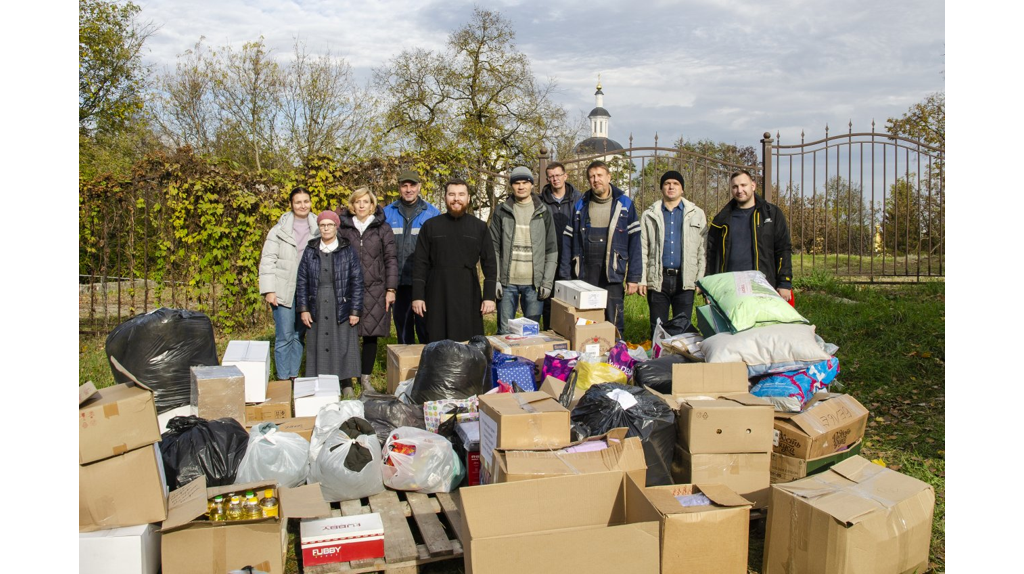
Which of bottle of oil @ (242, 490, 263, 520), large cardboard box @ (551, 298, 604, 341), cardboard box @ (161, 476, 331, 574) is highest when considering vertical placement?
large cardboard box @ (551, 298, 604, 341)

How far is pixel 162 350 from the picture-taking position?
13.1ft

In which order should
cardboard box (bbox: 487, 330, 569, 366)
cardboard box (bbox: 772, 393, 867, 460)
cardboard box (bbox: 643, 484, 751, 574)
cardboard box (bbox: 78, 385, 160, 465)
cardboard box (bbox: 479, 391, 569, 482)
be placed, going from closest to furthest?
1. cardboard box (bbox: 643, 484, 751, 574)
2. cardboard box (bbox: 78, 385, 160, 465)
3. cardboard box (bbox: 479, 391, 569, 482)
4. cardboard box (bbox: 772, 393, 867, 460)
5. cardboard box (bbox: 487, 330, 569, 366)

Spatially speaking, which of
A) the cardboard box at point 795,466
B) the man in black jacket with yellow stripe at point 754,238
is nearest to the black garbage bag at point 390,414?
the cardboard box at point 795,466

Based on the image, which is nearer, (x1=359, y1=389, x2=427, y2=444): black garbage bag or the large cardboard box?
(x1=359, y1=389, x2=427, y2=444): black garbage bag

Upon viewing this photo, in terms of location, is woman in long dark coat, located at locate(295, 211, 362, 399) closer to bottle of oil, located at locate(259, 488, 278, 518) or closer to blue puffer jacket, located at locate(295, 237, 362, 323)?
blue puffer jacket, located at locate(295, 237, 362, 323)

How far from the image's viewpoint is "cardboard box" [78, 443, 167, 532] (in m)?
2.46

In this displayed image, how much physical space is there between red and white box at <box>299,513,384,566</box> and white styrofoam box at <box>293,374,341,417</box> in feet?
4.32

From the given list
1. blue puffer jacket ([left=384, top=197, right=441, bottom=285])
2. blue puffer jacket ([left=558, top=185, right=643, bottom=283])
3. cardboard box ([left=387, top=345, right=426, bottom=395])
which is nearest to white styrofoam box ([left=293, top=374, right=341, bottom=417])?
cardboard box ([left=387, top=345, right=426, bottom=395])

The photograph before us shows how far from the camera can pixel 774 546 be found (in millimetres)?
2592

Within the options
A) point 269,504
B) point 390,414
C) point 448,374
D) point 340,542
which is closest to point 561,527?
point 340,542

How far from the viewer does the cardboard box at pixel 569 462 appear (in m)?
2.61

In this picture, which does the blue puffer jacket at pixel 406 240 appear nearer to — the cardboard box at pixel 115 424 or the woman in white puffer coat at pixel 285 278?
the woman in white puffer coat at pixel 285 278

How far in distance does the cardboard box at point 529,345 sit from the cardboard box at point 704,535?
192cm

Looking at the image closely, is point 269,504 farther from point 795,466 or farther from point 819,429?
point 819,429
